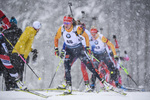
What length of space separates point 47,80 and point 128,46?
7.10 metres

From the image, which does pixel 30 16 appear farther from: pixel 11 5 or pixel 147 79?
pixel 147 79

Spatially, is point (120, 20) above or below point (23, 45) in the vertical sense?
above

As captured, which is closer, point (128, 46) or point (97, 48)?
point (97, 48)

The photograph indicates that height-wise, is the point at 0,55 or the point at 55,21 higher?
the point at 55,21

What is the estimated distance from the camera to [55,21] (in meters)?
13.6

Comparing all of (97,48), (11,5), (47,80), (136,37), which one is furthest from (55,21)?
(97,48)

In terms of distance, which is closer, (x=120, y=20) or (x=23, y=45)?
(x=23, y=45)

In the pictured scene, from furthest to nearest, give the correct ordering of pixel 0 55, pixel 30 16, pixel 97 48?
pixel 30 16, pixel 97 48, pixel 0 55

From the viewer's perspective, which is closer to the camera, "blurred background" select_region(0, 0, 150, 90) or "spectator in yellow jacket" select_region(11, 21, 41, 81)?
"spectator in yellow jacket" select_region(11, 21, 41, 81)

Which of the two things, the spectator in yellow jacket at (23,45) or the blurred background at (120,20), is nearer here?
the spectator in yellow jacket at (23,45)

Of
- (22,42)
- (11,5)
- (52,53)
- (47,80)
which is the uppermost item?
(11,5)

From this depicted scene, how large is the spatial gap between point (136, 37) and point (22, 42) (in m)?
9.70

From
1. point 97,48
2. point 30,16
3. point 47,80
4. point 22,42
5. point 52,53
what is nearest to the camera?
point 22,42

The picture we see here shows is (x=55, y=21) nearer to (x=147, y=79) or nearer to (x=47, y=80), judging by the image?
(x=47, y=80)
